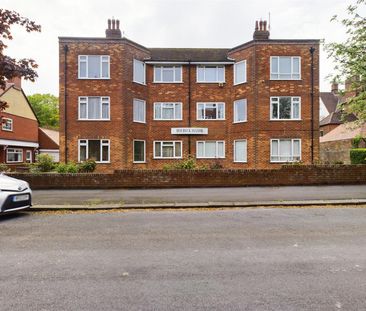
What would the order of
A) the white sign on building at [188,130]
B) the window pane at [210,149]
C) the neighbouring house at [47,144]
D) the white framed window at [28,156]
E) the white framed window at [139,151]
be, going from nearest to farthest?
the white framed window at [139,151]
the white sign on building at [188,130]
the window pane at [210,149]
the white framed window at [28,156]
the neighbouring house at [47,144]

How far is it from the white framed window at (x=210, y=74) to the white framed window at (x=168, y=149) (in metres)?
5.21

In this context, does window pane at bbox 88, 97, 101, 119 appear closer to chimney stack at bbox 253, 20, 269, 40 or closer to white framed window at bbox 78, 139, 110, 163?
white framed window at bbox 78, 139, 110, 163

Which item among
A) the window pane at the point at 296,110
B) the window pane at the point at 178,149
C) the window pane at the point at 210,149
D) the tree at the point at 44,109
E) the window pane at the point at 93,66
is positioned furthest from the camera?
the tree at the point at 44,109

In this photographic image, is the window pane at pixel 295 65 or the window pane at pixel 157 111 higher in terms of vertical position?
the window pane at pixel 295 65

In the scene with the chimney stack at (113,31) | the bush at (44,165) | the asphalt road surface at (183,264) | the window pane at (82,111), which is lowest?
the asphalt road surface at (183,264)

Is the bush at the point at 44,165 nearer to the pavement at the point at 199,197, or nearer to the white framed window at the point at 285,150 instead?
the pavement at the point at 199,197

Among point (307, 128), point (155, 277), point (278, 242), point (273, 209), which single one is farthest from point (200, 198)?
point (307, 128)

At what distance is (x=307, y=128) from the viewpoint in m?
20.8

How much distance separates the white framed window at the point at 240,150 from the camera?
21219mm

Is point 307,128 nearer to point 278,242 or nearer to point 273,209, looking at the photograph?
point 273,209

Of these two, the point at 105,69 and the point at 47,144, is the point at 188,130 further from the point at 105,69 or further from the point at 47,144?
the point at 47,144

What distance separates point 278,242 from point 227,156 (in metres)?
16.5

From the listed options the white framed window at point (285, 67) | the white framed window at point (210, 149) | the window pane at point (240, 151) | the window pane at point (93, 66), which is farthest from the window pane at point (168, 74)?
the white framed window at point (285, 67)

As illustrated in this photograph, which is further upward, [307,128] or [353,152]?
[307,128]
